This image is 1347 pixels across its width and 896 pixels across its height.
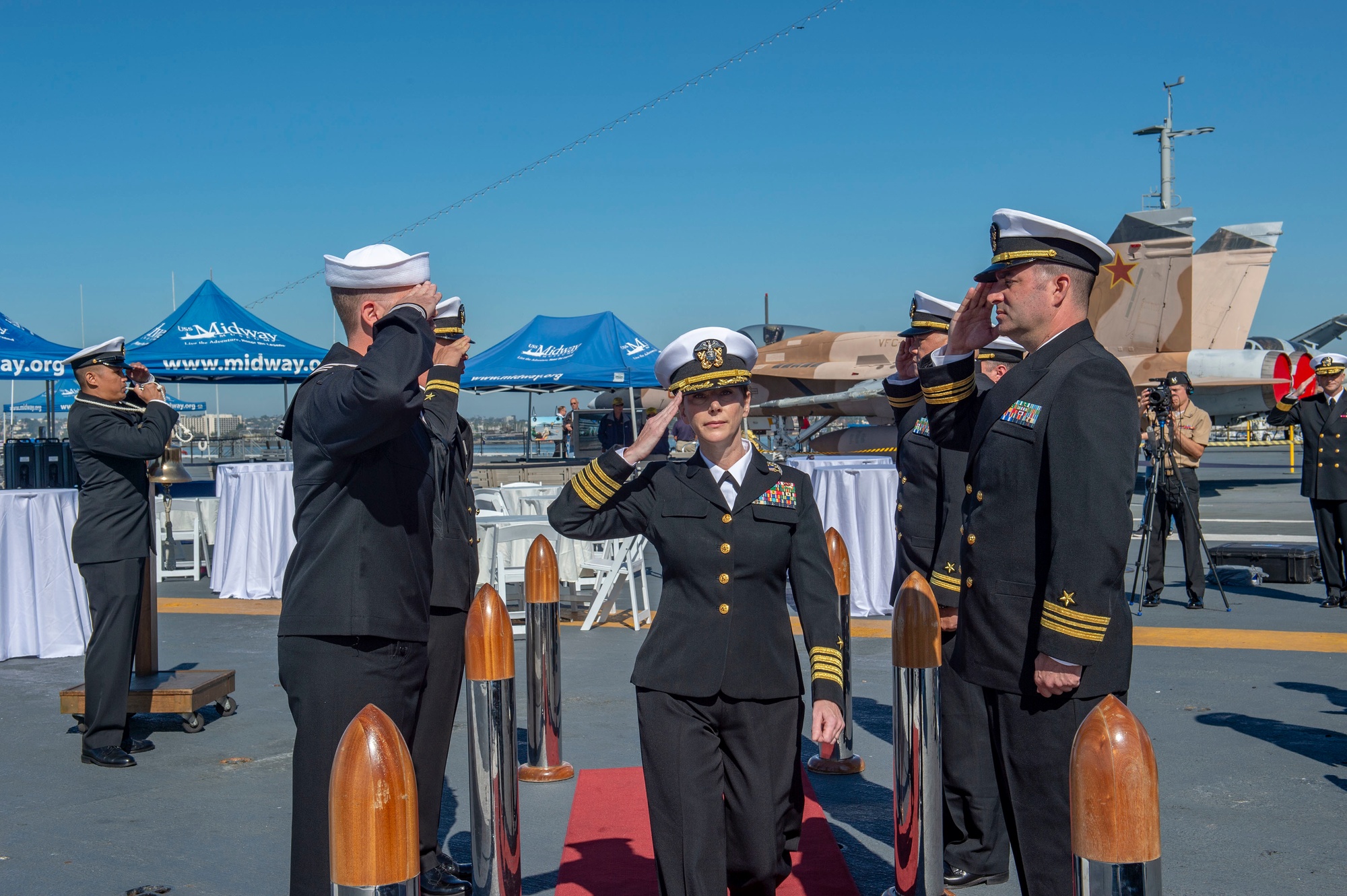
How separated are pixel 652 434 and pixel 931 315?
70.0 inches

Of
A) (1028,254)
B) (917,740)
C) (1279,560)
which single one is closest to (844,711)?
(917,740)

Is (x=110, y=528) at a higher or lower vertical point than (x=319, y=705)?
higher

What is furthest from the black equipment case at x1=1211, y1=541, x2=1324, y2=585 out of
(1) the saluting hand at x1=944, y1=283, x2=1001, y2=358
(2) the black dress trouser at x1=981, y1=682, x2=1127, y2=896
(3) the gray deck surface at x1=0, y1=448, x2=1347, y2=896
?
(2) the black dress trouser at x1=981, y1=682, x2=1127, y2=896

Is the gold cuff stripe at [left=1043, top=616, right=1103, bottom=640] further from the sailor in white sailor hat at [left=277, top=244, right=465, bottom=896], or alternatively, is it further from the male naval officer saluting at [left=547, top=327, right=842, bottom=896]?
the sailor in white sailor hat at [left=277, top=244, right=465, bottom=896]

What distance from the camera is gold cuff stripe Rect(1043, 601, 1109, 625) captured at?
253 cm

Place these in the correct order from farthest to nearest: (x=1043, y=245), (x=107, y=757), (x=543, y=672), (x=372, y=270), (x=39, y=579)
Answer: (x=39, y=579) → (x=107, y=757) → (x=543, y=672) → (x=372, y=270) → (x=1043, y=245)

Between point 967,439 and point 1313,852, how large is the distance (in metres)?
2.22

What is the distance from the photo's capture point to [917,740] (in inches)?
126

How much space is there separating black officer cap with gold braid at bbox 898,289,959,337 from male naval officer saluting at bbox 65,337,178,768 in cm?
402

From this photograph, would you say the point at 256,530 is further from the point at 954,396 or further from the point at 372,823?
the point at 372,823

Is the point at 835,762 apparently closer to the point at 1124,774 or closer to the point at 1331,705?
the point at 1331,705

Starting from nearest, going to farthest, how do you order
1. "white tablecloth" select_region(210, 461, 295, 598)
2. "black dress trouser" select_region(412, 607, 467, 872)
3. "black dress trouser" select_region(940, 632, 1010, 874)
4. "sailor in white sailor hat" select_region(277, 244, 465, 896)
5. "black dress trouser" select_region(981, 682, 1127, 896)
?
"black dress trouser" select_region(981, 682, 1127, 896) → "sailor in white sailor hat" select_region(277, 244, 465, 896) → "black dress trouser" select_region(412, 607, 467, 872) → "black dress trouser" select_region(940, 632, 1010, 874) → "white tablecloth" select_region(210, 461, 295, 598)

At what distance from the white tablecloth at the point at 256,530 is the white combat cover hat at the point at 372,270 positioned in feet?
26.6

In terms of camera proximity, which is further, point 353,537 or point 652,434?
point 652,434
